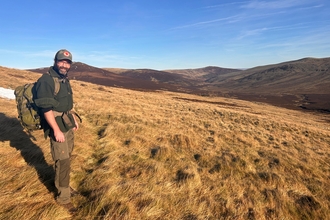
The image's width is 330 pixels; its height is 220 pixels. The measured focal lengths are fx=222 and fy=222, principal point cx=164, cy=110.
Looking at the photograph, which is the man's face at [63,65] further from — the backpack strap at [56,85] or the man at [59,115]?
the backpack strap at [56,85]

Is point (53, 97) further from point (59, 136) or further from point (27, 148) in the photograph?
point (27, 148)

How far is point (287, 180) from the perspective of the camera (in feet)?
19.3

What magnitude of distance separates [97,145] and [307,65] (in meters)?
196

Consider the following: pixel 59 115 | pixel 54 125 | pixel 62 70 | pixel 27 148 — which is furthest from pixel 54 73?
pixel 27 148

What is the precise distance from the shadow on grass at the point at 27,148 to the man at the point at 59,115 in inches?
18.1

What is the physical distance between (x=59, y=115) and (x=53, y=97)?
0.38 metres

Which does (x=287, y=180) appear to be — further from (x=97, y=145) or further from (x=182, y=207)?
(x=97, y=145)

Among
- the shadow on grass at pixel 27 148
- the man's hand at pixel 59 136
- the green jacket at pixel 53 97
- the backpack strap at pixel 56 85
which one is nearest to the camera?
the green jacket at pixel 53 97

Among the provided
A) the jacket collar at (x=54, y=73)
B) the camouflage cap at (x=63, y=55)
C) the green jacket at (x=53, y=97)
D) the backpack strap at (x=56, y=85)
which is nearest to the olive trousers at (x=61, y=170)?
the green jacket at (x=53, y=97)

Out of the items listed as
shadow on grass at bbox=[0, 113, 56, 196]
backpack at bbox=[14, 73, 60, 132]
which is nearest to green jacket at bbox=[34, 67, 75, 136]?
backpack at bbox=[14, 73, 60, 132]

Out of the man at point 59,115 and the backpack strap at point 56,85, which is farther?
the backpack strap at point 56,85

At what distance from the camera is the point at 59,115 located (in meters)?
3.62

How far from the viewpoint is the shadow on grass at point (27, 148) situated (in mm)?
4284

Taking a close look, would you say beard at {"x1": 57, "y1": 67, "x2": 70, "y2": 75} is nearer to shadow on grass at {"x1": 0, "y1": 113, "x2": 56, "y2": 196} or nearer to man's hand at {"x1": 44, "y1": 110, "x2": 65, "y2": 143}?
man's hand at {"x1": 44, "y1": 110, "x2": 65, "y2": 143}
